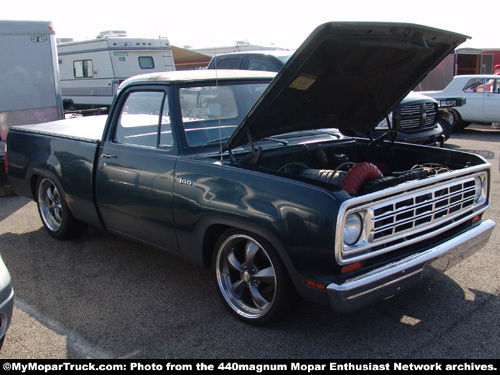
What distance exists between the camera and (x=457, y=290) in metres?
3.95

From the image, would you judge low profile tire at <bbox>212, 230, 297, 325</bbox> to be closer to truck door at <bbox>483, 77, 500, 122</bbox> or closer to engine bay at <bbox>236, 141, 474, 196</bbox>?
engine bay at <bbox>236, 141, 474, 196</bbox>

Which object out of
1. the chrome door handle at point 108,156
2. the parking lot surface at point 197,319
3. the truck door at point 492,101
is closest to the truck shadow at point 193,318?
the parking lot surface at point 197,319

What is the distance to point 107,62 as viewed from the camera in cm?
1625

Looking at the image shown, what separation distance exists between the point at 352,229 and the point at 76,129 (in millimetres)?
3598

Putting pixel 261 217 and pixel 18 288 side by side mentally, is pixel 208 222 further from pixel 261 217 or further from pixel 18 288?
pixel 18 288

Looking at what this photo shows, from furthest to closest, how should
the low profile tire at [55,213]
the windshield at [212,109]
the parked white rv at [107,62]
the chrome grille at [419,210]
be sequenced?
the parked white rv at [107,62], the low profile tire at [55,213], the windshield at [212,109], the chrome grille at [419,210]

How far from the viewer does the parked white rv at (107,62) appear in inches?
637

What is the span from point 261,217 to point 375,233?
70cm

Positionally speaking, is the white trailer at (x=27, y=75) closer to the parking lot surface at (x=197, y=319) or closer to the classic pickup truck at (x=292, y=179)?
the classic pickup truck at (x=292, y=179)

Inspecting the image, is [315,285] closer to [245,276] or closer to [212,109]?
[245,276]

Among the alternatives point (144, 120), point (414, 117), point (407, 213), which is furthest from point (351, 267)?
point (414, 117)

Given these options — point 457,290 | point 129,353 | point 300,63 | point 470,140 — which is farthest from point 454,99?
point 129,353

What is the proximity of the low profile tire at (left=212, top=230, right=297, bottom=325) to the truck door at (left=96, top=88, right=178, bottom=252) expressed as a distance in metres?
0.50

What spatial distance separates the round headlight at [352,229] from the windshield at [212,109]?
127 cm
